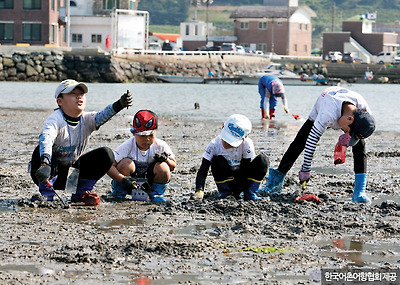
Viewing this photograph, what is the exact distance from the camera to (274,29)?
312 feet

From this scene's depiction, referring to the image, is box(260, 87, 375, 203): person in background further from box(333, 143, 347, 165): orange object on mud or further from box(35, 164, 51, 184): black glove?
box(35, 164, 51, 184): black glove

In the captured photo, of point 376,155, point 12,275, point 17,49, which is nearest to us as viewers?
point 12,275

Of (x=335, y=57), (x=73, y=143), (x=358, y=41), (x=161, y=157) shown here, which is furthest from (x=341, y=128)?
(x=358, y=41)

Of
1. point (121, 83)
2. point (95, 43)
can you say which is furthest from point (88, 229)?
point (95, 43)

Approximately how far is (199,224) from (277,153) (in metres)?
5.73

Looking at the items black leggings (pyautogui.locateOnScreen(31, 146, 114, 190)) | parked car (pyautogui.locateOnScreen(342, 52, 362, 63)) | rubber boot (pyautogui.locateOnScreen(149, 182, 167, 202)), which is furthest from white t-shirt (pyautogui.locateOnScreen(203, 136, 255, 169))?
parked car (pyautogui.locateOnScreen(342, 52, 362, 63))

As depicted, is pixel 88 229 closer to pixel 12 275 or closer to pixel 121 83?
pixel 12 275

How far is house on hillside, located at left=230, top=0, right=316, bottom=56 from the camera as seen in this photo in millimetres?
95188

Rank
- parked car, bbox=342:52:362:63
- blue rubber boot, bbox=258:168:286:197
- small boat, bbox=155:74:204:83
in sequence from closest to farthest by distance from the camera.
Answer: blue rubber boot, bbox=258:168:286:197 → small boat, bbox=155:74:204:83 → parked car, bbox=342:52:362:63

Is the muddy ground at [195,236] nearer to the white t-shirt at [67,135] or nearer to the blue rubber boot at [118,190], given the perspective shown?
the blue rubber boot at [118,190]

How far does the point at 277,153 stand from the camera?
12.1m

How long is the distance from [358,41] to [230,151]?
95.4 metres

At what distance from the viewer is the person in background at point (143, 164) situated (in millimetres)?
7594

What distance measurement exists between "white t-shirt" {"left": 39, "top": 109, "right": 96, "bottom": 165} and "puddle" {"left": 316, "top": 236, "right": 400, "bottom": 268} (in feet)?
9.14
